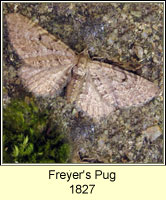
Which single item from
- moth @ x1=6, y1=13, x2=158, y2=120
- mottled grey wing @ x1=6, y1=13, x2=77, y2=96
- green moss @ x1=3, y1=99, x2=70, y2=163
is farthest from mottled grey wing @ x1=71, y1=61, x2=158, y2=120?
green moss @ x1=3, y1=99, x2=70, y2=163

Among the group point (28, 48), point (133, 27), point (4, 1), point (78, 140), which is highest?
point (4, 1)


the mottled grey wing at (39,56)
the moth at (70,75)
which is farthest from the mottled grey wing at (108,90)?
the mottled grey wing at (39,56)

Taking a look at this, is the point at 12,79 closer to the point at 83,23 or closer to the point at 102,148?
the point at 83,23

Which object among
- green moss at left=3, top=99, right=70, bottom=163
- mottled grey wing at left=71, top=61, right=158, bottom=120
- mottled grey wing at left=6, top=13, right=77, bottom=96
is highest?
mottled grey wing at left=6, top=13, right=77, bottom=96

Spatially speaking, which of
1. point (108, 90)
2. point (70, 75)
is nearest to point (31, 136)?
point (70, 75)

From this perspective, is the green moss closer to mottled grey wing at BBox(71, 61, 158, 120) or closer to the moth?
the moth

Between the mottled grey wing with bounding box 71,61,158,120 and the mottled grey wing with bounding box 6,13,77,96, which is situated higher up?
the mottled grey wing with bounding box 6,13,77,96

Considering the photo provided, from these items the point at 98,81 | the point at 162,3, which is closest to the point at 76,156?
the point at 98,81
